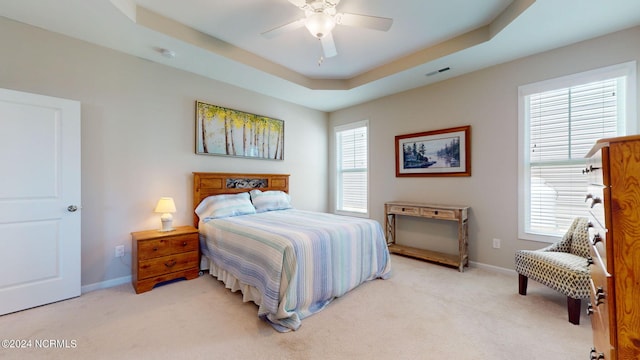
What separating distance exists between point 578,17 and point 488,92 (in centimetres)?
108

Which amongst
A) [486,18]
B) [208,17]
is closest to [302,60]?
[208,17]

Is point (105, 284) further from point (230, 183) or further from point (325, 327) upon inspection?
point (325, 327)

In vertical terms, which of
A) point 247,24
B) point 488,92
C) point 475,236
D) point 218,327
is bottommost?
point 218,327

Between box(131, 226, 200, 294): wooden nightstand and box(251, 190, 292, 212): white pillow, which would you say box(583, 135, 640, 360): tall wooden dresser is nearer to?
box(131, 226, 200, 294): wooden nightstand

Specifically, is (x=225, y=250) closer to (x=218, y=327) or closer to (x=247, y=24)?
(x=218, y=327)

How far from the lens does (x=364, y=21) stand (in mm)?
2176

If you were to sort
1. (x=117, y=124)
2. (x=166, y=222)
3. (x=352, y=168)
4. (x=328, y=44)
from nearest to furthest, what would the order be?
(x=328, y=44), (x=117, y=124), (x=166, y=222), (x=352, y=168)

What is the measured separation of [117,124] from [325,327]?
3.15 metres

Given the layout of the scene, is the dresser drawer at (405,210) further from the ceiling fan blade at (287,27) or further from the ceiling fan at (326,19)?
the ceiling fan blade at (287,27)

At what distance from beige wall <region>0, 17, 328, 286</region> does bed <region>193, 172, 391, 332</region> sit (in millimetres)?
482

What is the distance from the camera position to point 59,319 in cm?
212

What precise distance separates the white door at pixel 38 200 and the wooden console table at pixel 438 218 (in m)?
3.93

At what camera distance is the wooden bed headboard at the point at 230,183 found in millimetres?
3476

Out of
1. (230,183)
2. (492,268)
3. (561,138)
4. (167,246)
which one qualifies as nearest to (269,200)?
(230,183)
